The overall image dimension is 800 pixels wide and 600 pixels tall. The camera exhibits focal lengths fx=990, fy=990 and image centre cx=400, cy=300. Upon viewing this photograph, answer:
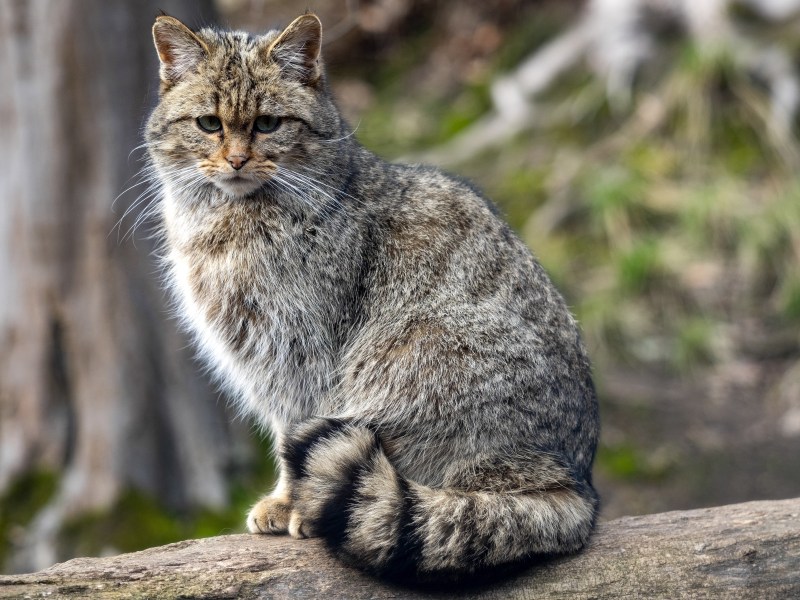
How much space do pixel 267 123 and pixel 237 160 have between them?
224 mm

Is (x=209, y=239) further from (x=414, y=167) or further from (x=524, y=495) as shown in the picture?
(x=524, y=495)

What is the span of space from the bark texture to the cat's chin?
1339 millimetres

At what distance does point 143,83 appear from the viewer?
5848 mm

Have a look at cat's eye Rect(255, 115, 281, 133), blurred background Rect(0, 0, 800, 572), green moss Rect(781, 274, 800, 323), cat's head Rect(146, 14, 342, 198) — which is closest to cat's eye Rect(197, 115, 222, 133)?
cat's head Rect(146, 14, 342, 198)

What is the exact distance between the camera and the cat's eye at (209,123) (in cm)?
373

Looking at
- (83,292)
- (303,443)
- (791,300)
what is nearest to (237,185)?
(303,443)

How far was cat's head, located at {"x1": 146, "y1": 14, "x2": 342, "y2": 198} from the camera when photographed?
12.1 feet

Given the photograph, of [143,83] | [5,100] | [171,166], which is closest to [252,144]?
[171,166]

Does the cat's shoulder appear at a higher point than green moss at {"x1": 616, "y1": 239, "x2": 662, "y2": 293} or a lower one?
lower

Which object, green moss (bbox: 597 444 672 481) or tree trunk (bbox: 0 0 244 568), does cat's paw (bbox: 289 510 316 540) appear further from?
green moss (bbox: 597 444 672 481)

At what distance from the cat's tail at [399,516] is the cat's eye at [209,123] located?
3.87 feet

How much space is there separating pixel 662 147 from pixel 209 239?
6401 mm

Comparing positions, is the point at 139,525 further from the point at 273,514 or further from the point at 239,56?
the point at 239,56

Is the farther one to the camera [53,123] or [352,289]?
[53,123]
